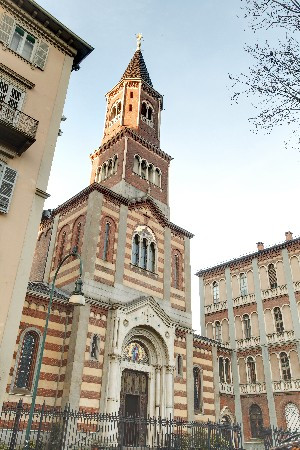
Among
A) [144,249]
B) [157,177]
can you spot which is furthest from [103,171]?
[144,249]

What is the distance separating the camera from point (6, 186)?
13.4 metres

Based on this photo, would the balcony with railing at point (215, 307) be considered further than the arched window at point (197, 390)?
Yes

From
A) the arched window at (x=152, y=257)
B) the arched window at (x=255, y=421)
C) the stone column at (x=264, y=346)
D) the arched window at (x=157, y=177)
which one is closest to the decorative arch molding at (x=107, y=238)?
the arched window at (x=152, y=257)

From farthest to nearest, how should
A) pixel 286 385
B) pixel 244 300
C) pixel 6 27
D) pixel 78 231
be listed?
pixel 244 300 < pixel 286 385 < pixel 78 231 < pixel 6 27

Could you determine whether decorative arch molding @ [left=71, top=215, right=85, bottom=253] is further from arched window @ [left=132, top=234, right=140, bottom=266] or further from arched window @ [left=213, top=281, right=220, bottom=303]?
arched window @ [left=213, top=281, right=220, bottom=303]

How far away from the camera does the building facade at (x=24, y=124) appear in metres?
12.7

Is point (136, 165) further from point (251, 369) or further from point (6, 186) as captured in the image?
point (251, 369)

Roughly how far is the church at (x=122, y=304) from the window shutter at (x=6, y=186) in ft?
8.00

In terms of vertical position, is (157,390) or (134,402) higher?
(157,390)

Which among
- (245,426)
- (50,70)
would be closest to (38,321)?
(50,70)

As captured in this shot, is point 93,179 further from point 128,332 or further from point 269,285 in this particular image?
point 269,285

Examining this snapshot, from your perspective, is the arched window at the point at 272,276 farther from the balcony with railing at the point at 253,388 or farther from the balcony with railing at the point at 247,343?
the balcony with railing at the point at 253,388

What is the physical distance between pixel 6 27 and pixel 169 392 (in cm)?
1958

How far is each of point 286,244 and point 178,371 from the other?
640 inches
